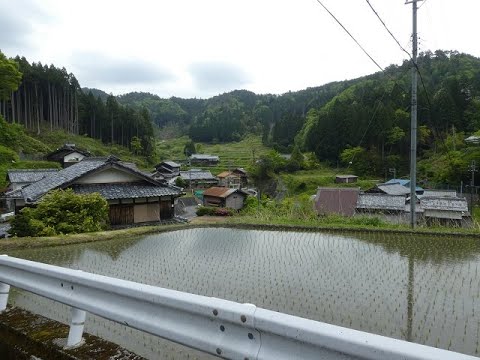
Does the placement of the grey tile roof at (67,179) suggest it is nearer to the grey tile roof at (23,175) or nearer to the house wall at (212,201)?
the grey tile roof at (23,175)

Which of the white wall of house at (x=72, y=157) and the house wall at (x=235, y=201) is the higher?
the white wall of house at (x=72, y=157)

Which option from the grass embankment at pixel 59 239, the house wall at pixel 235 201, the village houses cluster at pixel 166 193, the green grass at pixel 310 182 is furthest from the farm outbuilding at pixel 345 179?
the grass embankment at pixel 59 239

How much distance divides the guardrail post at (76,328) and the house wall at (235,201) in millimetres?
38017

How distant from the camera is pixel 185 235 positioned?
8.17 meters

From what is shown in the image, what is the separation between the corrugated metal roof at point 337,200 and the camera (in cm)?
3250

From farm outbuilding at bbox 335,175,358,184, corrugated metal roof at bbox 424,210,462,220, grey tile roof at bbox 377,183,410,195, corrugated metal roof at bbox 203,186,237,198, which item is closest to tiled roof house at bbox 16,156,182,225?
corrugated metal roof at bbox 424,210,462,220

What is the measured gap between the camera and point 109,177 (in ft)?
41.9

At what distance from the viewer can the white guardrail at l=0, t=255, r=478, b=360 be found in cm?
143

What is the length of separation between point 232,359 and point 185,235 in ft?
21.3

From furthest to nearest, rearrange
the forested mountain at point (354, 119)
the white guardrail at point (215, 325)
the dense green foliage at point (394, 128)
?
the dense green foliage at point (394, 128), the forested mountain at point (354, 119), the white guardrail at point (215, 325)

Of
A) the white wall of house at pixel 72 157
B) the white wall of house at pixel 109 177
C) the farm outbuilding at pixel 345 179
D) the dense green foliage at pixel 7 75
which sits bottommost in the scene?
the farm outbuilding at pixel 345 179

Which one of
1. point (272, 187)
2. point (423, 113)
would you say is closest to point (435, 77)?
point (423, 113)

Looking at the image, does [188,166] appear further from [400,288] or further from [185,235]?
[400,288]

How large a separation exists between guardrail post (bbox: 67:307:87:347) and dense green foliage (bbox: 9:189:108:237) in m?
6.91
